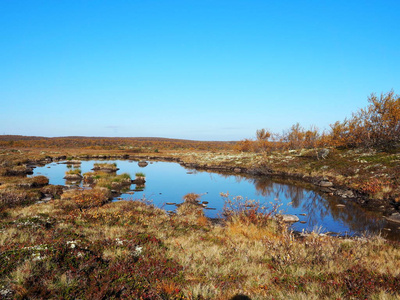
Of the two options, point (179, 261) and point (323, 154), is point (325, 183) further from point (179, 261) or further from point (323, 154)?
point (179, 261)

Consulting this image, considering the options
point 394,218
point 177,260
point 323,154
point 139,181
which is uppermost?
point 323,154

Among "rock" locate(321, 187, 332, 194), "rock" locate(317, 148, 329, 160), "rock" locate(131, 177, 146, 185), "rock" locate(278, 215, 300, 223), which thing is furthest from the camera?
"rock" locate(317, 148, 329, 160)

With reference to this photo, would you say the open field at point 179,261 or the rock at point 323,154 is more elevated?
the rock at point 323,154

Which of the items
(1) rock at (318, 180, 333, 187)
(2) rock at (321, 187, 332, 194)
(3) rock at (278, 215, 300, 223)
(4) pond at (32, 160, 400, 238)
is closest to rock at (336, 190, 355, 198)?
(2) rock at (321, 187, 332, 194)

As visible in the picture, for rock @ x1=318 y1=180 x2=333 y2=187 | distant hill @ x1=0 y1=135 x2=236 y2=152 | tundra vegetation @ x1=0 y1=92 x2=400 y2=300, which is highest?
distant hill @ x1=0 y1=135 x2=236 y2=152

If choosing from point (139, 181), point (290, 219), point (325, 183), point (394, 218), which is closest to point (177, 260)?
point (290, 219)

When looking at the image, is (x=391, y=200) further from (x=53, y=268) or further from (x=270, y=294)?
(x=53, y=268)

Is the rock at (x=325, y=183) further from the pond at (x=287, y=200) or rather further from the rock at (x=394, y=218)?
the rock at (x=394, y=218)

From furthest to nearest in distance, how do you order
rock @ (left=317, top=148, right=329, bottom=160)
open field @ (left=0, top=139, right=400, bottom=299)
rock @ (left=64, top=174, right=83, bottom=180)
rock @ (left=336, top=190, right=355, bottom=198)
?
rock @ (left=317, top=148, right=329, bottom=160)
rock @ (left=64, top=174, right=83, bottom=180)
rock @ (left=336, top=190, right=355, bottom=198)
open field @ (left=0, top=139, right=400, bottom=299)

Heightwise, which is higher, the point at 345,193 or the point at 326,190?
the point at 345,193

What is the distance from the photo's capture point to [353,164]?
27.6 metres

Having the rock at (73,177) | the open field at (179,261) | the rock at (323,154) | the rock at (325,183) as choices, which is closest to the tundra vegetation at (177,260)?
the open field at (179,261)

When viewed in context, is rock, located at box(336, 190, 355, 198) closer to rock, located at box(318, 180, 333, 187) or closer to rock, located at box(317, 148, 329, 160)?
rock, located at box(318, 180, 333, 187)

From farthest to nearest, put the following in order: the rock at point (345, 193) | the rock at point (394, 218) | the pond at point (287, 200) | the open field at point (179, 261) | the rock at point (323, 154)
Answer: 1. the rock at point (323, 154)
2. the rock at point (345, 193)
3. the rock at point (394, 218)
4. the pond at point (287, 200)
5. the open field at point (179, 261)
